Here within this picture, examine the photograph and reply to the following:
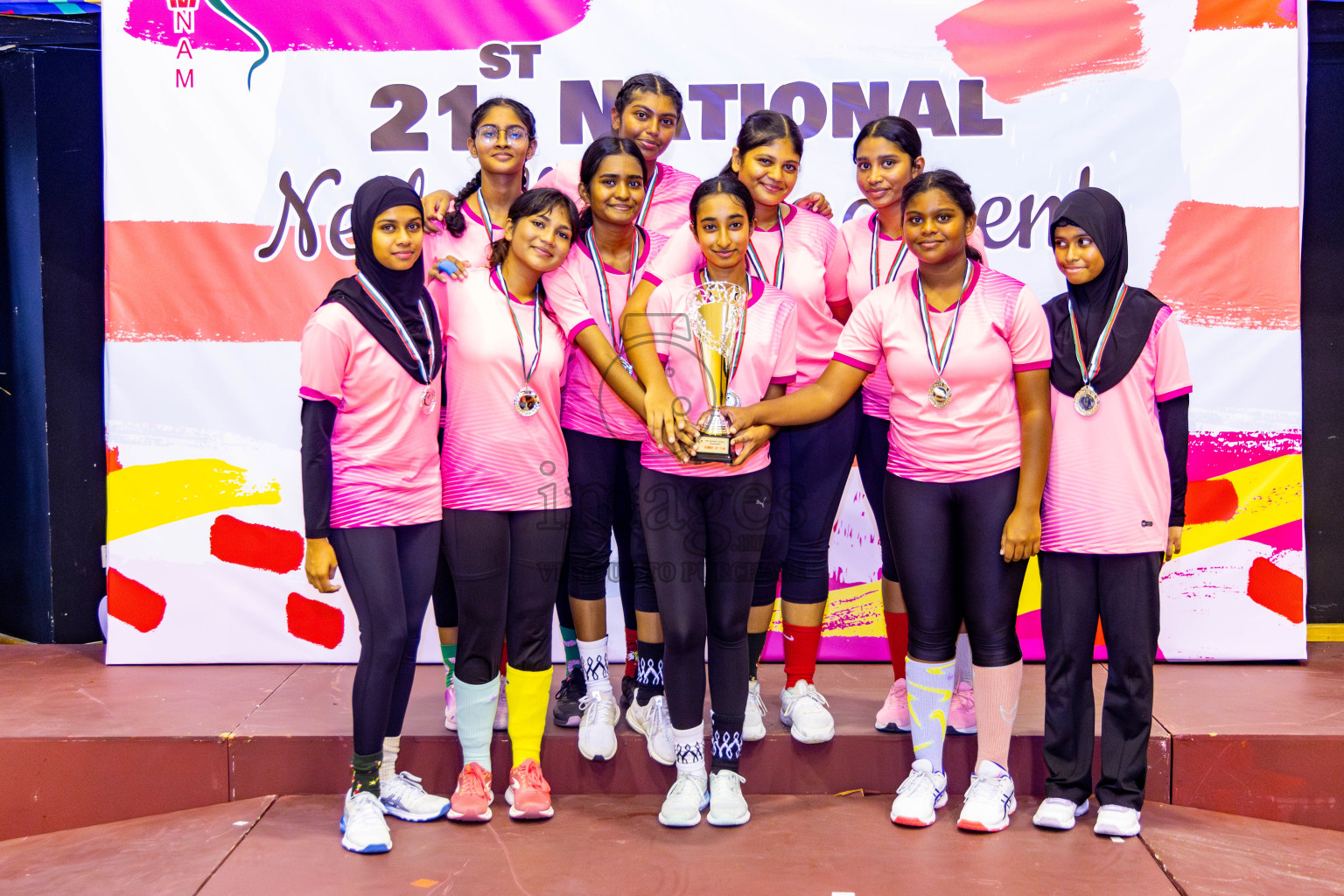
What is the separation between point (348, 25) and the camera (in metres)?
3.79

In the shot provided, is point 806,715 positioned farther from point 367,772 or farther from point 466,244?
point 466,244

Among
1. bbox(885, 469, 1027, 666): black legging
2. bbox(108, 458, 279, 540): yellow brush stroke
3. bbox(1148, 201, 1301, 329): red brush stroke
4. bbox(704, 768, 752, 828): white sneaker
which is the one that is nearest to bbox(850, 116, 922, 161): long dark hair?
bbox(885, 469, 1027, 666): black legging

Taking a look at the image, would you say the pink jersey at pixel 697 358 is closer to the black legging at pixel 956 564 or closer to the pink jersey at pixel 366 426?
the black legging at pixel 956 564

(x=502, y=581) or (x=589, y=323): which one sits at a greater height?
(x=589, y=323)

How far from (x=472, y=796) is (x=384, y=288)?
53.0 inches

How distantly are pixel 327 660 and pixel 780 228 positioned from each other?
2314mm

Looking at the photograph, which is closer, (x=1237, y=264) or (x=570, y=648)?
(x=570, y=648)

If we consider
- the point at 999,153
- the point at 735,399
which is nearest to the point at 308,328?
the point at 735,399

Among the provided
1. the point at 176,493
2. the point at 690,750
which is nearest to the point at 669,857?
the point at 690,750

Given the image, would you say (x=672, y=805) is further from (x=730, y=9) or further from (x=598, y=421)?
(x=730, y=9)

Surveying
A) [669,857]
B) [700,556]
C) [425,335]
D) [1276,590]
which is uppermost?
[425,335]

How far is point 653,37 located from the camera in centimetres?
377

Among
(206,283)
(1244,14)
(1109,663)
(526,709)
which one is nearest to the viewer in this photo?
(1109,663)

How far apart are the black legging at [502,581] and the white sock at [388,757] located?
0.26m
